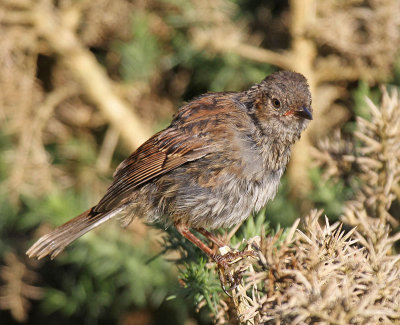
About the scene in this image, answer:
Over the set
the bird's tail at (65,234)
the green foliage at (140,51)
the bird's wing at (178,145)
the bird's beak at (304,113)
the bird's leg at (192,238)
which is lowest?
the bird's leg at (192,238)

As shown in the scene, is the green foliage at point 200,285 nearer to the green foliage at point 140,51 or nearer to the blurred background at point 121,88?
the blurred background at point 121,88

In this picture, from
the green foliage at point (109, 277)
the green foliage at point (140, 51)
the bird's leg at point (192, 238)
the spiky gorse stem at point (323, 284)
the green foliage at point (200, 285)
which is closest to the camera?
the spiky gorse stem at point (323, 284)

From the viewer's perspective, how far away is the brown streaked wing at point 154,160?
323 centimetres

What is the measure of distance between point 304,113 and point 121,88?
1961 millimetres

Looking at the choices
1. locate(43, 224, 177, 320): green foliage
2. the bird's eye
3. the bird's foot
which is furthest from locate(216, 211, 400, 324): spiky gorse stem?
locate(43, 224, 177, 320): green foliage

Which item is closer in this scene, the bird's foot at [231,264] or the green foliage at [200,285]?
the bird's foot at [231,264]

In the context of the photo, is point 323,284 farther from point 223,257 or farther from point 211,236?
point 211,236

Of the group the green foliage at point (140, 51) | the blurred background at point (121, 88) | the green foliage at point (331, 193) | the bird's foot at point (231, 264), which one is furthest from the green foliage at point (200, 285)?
the green foliage at point (140, 51)

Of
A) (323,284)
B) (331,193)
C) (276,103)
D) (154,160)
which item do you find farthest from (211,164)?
(323,284)

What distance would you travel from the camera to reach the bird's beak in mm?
3180

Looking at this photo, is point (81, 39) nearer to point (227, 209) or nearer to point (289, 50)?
point (289, 50)

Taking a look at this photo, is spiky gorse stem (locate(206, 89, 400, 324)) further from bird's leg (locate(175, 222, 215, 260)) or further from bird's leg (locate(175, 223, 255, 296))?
bird's leg (locate(175, 222, 215, 260))

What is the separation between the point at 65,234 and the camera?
3367 millimetres

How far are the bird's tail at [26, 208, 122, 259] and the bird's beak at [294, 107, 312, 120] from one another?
1.39 metres
